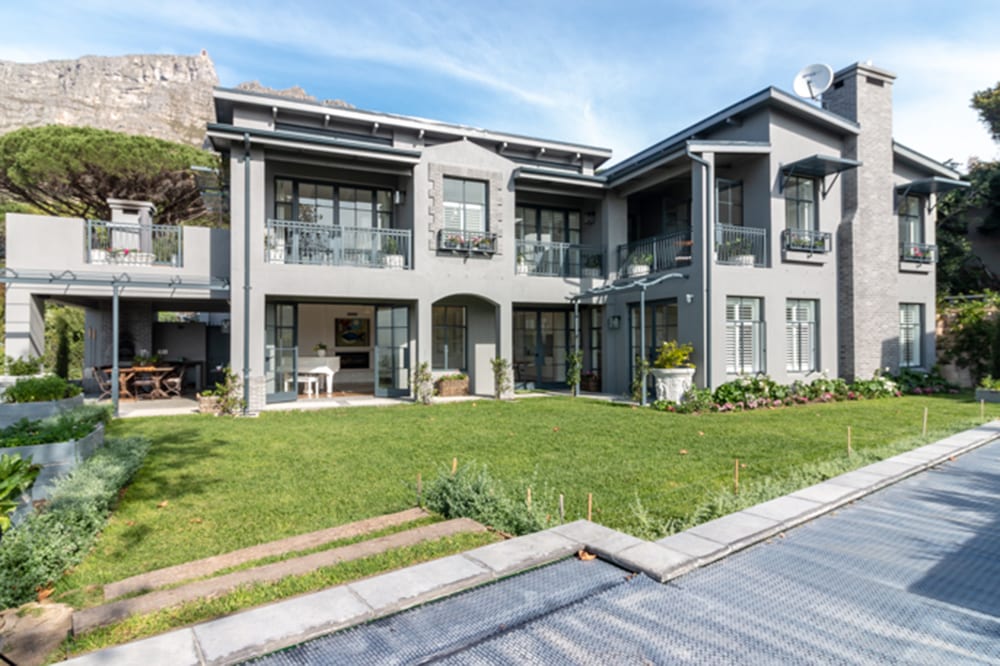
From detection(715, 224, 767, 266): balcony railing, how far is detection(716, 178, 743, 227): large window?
2.82 ft

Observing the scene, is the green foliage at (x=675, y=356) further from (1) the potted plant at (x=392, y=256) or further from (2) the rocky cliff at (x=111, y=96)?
(2) the rocky cliff at (x=111, y=96)

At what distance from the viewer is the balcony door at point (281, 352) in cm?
1427

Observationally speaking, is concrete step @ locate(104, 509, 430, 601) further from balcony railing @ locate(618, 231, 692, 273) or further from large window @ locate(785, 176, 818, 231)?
large window @ locate(785, 176, 818, 231)

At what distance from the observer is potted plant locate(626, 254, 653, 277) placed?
15.7m

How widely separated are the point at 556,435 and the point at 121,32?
12.4 meters

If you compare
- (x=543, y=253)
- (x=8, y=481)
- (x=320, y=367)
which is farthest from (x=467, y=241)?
(x=8, y=481)

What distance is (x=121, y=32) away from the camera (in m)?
12.0

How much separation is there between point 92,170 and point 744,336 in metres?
23.8

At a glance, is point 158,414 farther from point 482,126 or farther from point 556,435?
point 482,126

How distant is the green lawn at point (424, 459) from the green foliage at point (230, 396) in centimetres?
65

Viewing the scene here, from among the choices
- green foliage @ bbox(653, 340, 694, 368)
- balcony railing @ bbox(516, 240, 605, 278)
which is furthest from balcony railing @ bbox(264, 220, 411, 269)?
green foliage @ bbox(653, 340, 694, 368)

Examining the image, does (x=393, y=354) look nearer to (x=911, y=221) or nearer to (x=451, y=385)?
(x=451, y=385)

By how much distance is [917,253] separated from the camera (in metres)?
17.2

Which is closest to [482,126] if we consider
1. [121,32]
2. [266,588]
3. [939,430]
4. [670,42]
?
[670,42]
